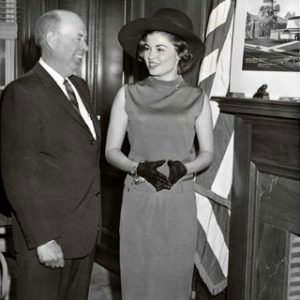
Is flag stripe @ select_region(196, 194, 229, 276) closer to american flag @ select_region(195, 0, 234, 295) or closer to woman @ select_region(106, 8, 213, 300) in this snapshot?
american flag @ select_region(195, 0, 234, 295)

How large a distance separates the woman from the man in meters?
0.22

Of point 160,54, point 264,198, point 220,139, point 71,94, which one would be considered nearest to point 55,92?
point 71,94

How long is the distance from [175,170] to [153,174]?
0.34 ft

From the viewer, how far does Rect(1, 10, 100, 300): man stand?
2150mm

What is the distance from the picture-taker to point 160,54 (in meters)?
2.54

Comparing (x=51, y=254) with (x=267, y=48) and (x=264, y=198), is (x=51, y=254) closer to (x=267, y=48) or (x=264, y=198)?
(x=264, y=198)

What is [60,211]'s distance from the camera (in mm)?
2309

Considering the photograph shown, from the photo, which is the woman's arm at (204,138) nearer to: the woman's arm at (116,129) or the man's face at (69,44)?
the woman's arm at (116,129)

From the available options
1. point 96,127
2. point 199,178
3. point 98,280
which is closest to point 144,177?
point 96,127

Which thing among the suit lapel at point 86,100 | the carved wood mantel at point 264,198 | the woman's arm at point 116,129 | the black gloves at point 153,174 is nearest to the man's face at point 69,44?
the suit lapel at point 86,100

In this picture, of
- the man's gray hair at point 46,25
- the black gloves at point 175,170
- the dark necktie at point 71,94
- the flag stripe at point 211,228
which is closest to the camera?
the man's gray hair at point 46,25

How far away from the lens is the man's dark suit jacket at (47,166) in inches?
84.4

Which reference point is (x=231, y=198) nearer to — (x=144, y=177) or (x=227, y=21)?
(x=144, y=177)

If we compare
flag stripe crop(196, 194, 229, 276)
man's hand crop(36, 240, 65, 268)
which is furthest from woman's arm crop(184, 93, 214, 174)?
man's hand crop(36, 240, 65, 268)
